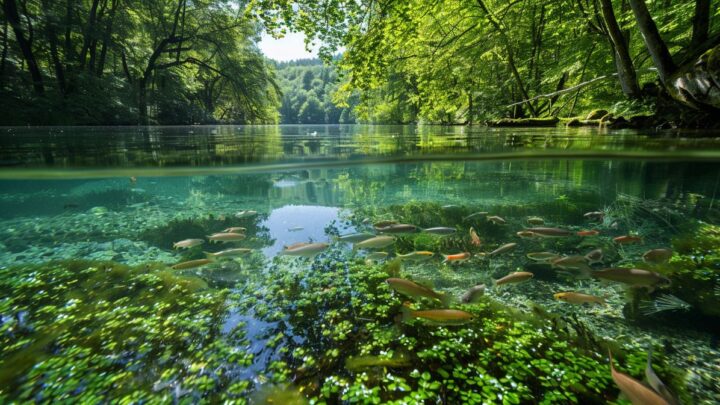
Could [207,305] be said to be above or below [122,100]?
below

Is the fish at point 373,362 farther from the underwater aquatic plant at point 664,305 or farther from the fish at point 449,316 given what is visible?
the underwater aquatic plant at point 664,305

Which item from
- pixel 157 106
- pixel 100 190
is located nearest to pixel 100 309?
pixel 100 190

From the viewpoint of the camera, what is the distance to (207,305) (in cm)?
366

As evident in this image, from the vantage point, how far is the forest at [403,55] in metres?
8.77

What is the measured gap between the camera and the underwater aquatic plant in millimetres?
3479

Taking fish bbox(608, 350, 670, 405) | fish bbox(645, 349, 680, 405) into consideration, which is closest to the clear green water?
fish bbox(645, 349, 680, 405)

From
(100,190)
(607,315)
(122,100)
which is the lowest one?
(607,315)

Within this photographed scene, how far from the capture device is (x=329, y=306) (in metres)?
3.62

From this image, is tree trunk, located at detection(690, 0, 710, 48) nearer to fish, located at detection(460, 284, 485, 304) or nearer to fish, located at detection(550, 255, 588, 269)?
fish, located at detection(550, 255, 588, 269)

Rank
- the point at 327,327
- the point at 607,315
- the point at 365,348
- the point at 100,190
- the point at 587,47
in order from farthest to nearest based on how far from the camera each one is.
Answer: the point at 587,47 < the point at 100,190 < the point at 607,315 < the point at 327,327 < the point at 365,348

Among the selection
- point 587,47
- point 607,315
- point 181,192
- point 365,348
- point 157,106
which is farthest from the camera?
point 157,106

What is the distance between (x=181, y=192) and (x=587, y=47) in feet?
63.0

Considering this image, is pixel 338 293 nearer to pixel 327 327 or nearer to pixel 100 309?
pixel 327 327

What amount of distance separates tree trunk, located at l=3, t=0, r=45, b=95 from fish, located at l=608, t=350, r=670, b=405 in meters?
24.9
